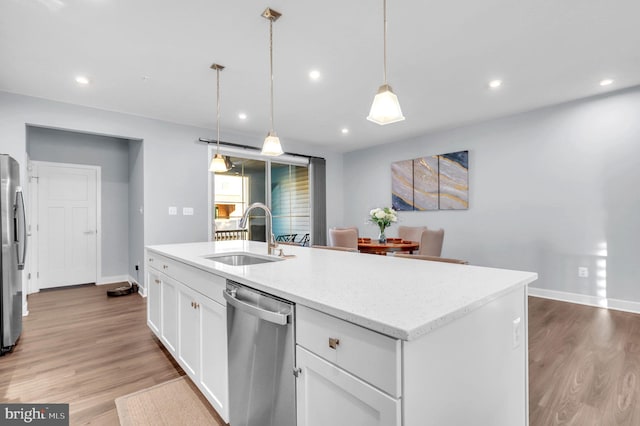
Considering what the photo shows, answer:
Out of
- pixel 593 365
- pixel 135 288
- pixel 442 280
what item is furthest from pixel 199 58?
pixel 593 365

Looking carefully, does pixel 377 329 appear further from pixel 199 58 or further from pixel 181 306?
pixel 199 58

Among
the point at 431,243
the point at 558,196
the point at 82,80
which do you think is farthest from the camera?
the point at 558,196

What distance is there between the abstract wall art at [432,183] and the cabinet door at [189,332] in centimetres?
431

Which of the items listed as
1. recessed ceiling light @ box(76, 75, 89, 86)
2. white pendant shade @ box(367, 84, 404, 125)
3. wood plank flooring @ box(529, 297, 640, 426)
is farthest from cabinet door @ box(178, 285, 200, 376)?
recessed ceiling light @ box(76, 75, 89, 86)

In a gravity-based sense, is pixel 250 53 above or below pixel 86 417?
above

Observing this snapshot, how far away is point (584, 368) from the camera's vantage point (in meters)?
2.27

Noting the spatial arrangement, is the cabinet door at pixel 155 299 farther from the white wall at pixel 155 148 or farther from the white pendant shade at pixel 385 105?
the white pendant shade at pixel 385 105

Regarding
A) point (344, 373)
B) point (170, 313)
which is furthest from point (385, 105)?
point (170, 313)

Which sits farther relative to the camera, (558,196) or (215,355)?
(558,196)

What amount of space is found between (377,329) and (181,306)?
1717mm

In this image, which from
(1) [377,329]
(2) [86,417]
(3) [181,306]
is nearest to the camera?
(1) [377,329]

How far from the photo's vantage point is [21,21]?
7.39 ft

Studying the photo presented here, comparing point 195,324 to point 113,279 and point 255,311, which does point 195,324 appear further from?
point 113,279

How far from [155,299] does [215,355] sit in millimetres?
1314
